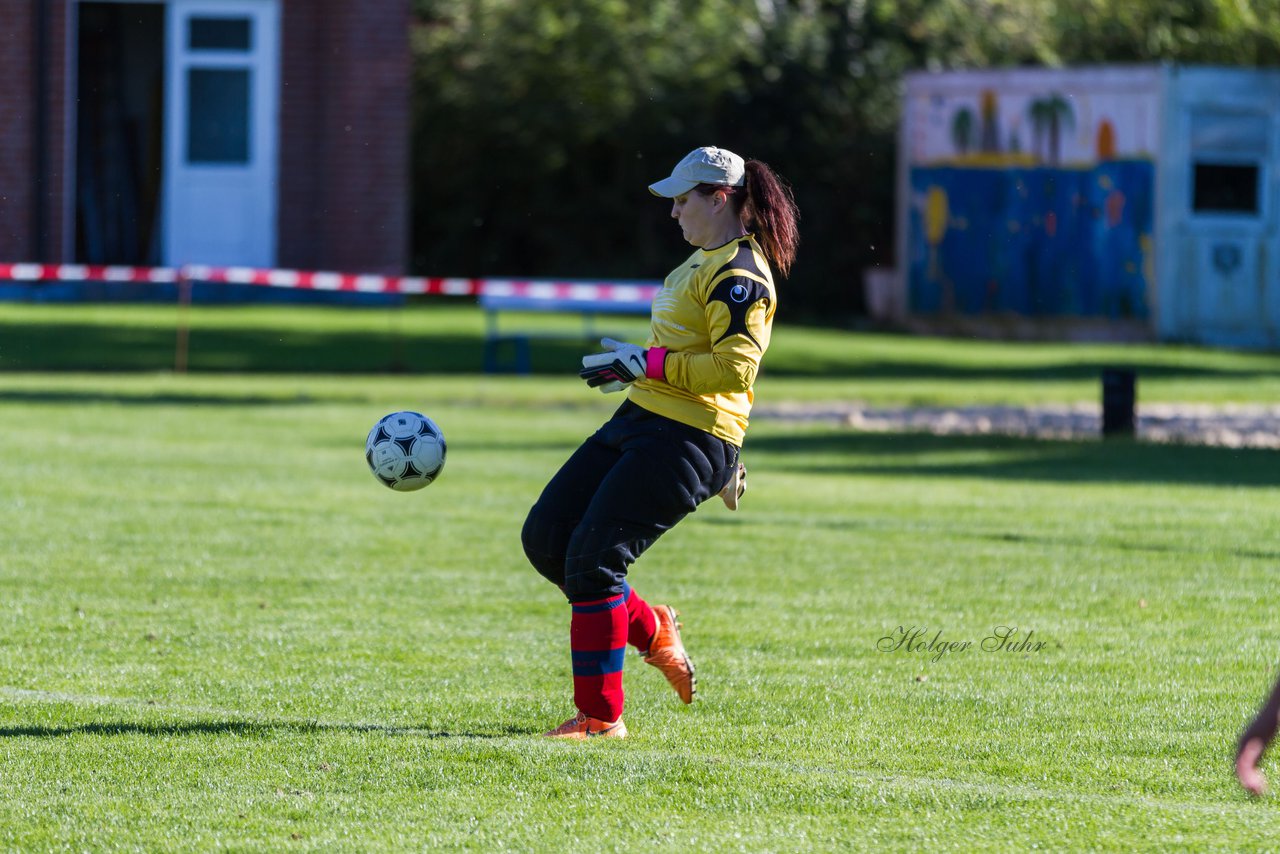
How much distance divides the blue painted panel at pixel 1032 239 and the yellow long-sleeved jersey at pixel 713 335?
24.0 metres

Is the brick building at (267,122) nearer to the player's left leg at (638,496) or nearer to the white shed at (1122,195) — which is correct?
the white shed at (1122,195)

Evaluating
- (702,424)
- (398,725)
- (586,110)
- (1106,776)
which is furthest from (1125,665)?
(586,110)

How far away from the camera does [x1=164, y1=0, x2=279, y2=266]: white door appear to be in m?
28.1

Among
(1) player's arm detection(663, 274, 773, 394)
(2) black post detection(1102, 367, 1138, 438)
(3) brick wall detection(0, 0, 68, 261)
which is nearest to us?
(1) player's arm detection(663, 274, 773, 394)

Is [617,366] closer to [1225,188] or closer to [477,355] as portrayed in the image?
[477,355]

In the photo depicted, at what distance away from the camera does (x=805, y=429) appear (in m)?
18.4

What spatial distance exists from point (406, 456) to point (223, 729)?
1.32m

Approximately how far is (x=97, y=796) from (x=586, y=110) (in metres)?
29.8

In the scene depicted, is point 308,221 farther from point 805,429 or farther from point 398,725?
point 398,725

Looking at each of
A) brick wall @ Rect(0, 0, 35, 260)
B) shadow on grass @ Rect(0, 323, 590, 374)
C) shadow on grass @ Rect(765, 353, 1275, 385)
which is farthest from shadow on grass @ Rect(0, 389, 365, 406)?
brick wall @ Rect(0, 0, 35, 260)

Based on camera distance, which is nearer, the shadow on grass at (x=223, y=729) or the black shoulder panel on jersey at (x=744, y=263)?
the black shoulder panel on jersey at (x=744, y=263)

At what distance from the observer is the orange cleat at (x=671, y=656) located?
685 cm
